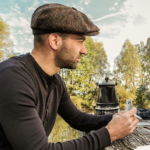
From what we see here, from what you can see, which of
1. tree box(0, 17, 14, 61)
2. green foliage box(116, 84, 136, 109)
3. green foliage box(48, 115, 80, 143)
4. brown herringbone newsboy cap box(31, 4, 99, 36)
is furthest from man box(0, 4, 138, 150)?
green foliage box(116, 84, 136, 109)

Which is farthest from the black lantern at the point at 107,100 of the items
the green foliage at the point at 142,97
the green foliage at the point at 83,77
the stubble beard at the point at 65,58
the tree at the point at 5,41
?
the green foliage at the point at 142,97

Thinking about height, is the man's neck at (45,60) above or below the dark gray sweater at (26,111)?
above

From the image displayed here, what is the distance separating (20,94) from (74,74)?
16413mm

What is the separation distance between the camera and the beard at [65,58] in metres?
1.34

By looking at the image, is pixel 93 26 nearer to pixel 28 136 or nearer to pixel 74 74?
pixel 28 136

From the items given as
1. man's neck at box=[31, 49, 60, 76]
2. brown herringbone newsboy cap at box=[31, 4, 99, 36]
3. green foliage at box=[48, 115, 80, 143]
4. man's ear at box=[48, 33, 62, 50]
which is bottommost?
green foliage at box=[48, 115, 80, 143]

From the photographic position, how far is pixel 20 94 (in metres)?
0.96

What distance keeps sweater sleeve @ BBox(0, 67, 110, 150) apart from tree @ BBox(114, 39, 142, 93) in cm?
2063

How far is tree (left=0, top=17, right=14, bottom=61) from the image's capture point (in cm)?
1730

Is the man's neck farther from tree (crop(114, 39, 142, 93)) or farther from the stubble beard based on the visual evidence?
tree (crop(114, 39, 142, 93))

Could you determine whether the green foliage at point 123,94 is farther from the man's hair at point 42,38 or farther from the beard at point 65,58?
the man's hair at point 42,38

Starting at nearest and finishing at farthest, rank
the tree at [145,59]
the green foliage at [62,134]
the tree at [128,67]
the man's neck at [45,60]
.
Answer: the man's neck at [45,60]
the green foliage at [62,134]
the tree at [128,67]
the tree at [145,59]

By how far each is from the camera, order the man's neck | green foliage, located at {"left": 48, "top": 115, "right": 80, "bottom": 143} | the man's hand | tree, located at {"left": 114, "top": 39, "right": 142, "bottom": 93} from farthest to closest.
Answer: tree, located at {"left": 114, "top": 39, "right": 142, "bottom": 93} → green foliage, located at {"left": 48, "top": 115, "right": 80, "bottom": 143} → the man's neck → the man's hand

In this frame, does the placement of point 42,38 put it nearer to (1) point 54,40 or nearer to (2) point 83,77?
(1) point 54,40
